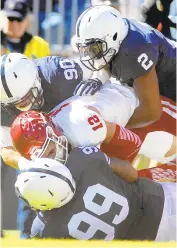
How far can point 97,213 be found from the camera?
3.50 metres

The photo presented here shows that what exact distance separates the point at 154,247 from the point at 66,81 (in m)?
1.39

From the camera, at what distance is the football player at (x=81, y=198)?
3.42 metres

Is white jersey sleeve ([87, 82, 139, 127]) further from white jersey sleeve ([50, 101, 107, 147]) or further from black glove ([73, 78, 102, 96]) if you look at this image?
white jersey sleeve ([50, 101, 107, 147])

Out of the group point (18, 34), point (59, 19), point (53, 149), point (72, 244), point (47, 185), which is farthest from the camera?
point (59, 19)

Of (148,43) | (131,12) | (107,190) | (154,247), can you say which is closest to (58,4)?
(131,12)

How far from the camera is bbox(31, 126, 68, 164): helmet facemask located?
355 cm

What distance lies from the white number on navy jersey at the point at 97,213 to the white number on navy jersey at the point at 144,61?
35.9 inches

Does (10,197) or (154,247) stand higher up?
(154,247)

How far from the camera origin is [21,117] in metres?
3.62

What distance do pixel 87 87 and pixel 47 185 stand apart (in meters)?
0.80

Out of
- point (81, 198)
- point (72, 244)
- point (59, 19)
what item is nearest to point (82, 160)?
point (81, 198)

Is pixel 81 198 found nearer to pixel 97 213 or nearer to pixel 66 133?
pixel 97 213

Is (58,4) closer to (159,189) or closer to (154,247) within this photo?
(159,189)

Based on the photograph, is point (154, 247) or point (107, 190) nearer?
point (154, 247)
